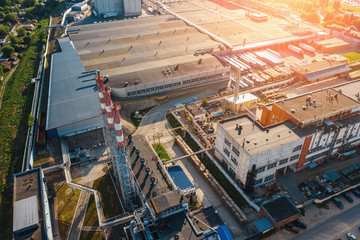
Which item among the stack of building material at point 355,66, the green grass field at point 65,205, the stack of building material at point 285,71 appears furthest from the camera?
the stack of building material at point 355,66

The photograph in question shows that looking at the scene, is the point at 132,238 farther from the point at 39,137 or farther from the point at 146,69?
the point at 146,69

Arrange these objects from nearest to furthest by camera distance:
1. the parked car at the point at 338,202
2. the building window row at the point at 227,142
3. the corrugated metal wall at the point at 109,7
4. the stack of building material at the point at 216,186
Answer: the stack of building material at the point at 216,186 → the parked car at the point at 338,202 → the building window row at the point at 227,142 → the corrugated metal wall at the point at 109,7

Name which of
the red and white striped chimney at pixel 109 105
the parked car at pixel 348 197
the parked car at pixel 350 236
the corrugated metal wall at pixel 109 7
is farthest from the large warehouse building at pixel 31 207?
the corrugated metal wall at pixel 109 7

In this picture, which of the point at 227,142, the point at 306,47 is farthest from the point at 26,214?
the point at 306,47

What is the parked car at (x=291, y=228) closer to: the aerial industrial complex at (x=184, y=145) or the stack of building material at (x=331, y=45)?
the aerial industrial complex at (x=184, y=145)

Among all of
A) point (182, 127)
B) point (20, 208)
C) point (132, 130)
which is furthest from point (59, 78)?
point (20, 208)

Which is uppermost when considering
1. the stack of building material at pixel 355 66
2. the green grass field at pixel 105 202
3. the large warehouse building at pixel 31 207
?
the large warehouse building at pixel 31 207
